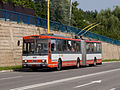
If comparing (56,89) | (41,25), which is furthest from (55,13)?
(56,89)

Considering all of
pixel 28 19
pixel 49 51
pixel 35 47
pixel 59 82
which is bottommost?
pixel 59 82

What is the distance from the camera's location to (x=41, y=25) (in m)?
35.7

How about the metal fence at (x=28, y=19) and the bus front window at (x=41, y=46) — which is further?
the metal fence at (x=28, y=19)

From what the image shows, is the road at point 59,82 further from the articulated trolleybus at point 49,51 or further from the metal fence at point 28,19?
the metal fence at point 28,19

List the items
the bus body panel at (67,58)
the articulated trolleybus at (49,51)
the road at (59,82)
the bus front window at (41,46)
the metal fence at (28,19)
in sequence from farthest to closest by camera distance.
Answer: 1. the metal fence at (28,19)
2. the bus body panel at (67,58)
3. the bus front window at (41,46)
4. the articulated trolleybus at (49,51)
5. the road at (59,82)

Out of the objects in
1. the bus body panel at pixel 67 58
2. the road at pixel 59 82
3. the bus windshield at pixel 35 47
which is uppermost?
the bus windshield at pixel 35 47

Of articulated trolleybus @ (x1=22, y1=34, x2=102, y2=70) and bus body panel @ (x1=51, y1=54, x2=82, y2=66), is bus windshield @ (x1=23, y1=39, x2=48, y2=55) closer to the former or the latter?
articulated trolleybus @ (x1=22, y1=34, x2=102, y2=70)

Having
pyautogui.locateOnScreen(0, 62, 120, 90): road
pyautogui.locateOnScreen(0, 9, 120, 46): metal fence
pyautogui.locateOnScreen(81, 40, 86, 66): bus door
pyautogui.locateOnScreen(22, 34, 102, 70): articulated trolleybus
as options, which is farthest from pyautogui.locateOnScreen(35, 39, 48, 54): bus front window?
pyautogui.locateOnScreen(81, 40, 86, 66): bus door

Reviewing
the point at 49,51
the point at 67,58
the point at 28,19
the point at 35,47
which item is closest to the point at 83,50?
the point at 67,58

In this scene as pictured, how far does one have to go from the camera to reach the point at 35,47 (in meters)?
23.1

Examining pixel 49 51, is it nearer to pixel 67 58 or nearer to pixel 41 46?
pixel 41 46

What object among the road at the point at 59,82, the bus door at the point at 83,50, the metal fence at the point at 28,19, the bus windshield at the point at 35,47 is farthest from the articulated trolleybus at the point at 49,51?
the metal fence at the point at 28,19

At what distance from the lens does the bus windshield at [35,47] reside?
75.0 feet

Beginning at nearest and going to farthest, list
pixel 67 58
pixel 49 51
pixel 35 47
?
pixel 49 51
pixel 35 47
pixel 67 58
